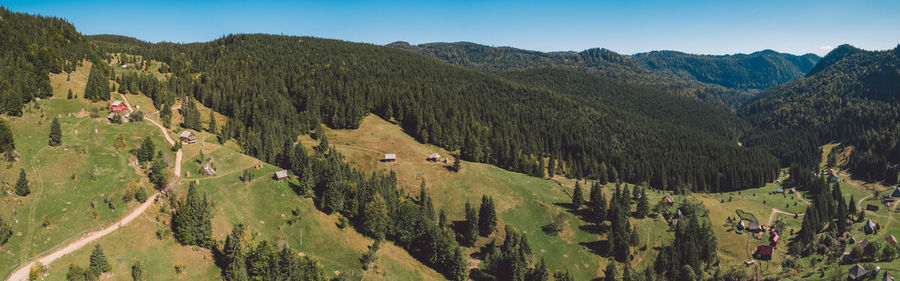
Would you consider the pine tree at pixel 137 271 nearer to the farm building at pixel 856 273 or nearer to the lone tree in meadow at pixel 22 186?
the lone tree in meadow at pixel 22 186

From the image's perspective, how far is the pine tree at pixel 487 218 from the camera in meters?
120

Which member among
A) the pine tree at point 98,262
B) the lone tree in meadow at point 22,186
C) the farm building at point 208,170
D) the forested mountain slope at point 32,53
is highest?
the forested mountain slope at point 32,53

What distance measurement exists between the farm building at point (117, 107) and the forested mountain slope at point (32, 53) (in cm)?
1452

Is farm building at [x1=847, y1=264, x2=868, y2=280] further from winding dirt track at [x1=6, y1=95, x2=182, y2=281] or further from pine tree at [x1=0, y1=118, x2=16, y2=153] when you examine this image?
pine tree at [x1=0, y1=118, x2=16, y2=153]

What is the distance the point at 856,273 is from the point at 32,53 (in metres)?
238

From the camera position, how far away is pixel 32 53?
128000 mm

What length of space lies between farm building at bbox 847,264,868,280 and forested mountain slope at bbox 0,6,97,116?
672ft

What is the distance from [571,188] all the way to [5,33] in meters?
198

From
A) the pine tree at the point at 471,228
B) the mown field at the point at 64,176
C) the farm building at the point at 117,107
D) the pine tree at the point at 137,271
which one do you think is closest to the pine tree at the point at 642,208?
the pine tree at the point at 471,228

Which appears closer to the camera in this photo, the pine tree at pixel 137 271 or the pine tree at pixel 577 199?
the pine tree at pixel 137 271

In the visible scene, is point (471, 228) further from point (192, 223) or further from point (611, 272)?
point (192, 223)

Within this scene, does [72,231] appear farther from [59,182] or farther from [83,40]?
[83,40]

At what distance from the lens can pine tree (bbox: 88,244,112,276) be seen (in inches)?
2625

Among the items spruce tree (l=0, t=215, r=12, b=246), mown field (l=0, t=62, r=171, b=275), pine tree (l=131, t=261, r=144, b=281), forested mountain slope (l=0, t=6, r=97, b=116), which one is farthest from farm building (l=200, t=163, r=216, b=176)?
forested mountain slope (l=0, t=6, r=97, b=116)
